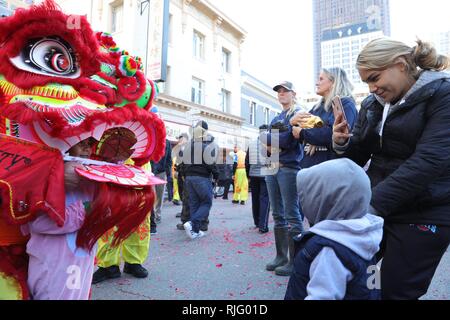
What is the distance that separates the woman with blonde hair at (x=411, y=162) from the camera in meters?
1.45

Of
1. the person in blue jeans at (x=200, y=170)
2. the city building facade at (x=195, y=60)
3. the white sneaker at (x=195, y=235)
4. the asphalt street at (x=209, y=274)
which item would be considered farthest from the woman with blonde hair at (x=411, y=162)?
the city building facade at (x=195, y=60)

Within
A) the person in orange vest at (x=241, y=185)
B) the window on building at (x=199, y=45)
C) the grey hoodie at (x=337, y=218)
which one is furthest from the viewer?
the window on building at (x=199, y=45)

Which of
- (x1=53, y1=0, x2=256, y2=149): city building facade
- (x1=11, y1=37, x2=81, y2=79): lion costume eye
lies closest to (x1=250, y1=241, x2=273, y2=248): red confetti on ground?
(x1=11, y1=37, x2=81, y2=79): lion costume eye

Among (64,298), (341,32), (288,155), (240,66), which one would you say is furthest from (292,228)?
(341,32)

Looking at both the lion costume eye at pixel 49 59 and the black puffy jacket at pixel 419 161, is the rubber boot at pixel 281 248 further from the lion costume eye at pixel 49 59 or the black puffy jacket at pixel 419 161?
the lion costume eye at pixel 49 59

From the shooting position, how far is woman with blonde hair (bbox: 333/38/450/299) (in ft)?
4.74

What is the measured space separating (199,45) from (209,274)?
19.4m

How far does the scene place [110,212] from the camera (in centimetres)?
141

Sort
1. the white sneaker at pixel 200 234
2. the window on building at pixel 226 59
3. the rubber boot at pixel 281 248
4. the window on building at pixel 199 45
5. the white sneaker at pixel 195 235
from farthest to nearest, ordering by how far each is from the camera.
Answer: the window on building at pixel 226 59, the window on building at pixel 199 45, the white sneaker at pixel 200 234, the white sneaker at pixel 195 235, the rubber boot at pixel 281 248

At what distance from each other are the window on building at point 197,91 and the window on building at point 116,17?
5081mm

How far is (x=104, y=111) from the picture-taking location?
1.46m

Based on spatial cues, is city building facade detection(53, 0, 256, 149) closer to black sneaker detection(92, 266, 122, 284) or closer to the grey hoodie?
black sneaker detection(92, 266, 122, 284)

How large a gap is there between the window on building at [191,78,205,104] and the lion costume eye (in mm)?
18777
